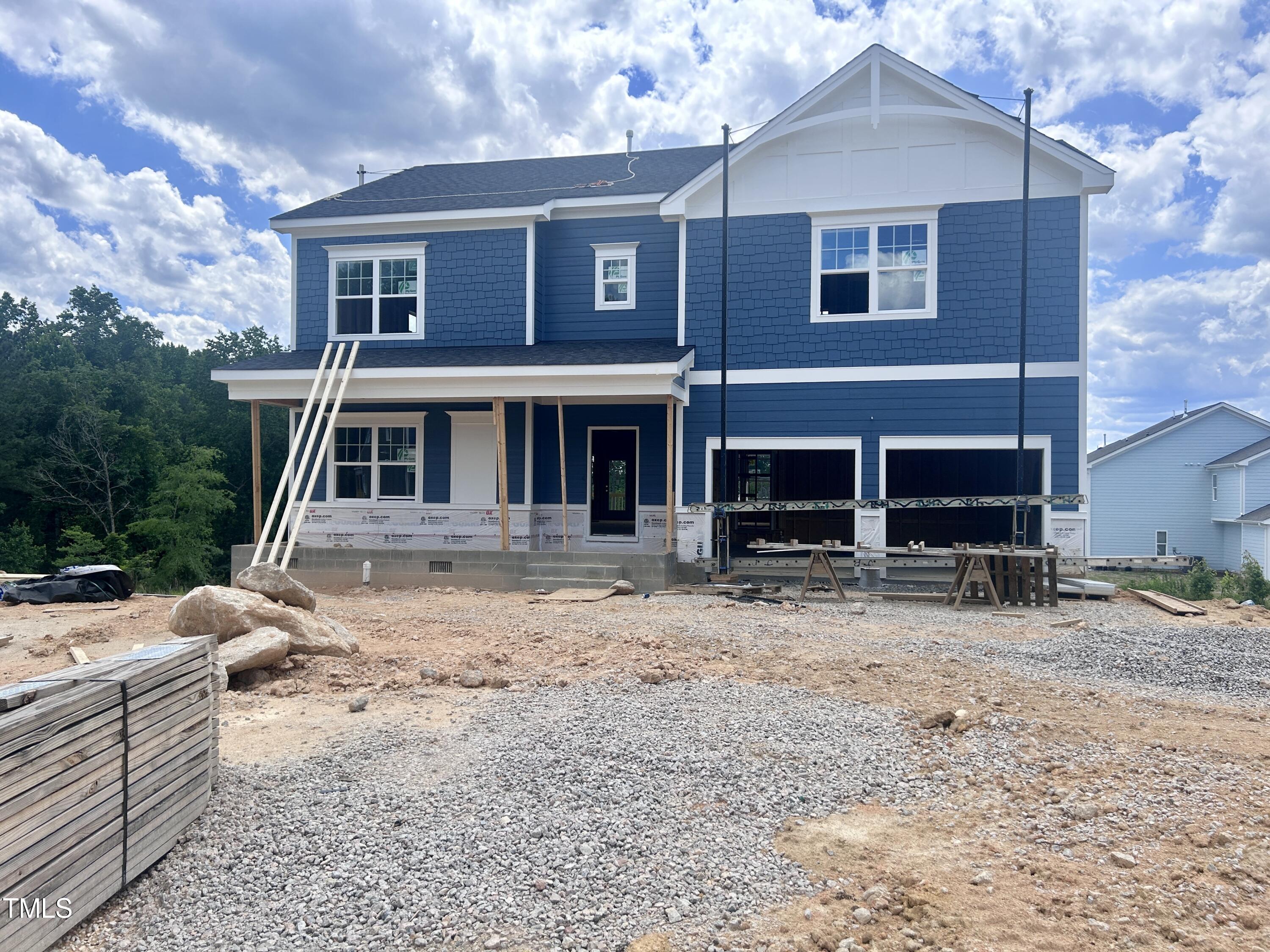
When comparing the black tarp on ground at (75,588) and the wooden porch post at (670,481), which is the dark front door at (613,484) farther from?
the black tarp on ground at (75,588)

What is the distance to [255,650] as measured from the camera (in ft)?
22.2

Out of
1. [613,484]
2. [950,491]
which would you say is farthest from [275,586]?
[950,491]

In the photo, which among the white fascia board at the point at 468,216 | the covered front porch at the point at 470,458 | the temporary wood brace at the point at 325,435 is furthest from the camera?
→ the white fascia board at the point at 468,216

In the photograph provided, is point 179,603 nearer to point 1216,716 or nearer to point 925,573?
point 1216,716

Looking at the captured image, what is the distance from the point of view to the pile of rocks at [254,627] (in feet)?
22.6

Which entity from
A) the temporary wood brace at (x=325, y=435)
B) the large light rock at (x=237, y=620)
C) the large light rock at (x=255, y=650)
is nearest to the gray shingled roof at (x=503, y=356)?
the temporary wood brace at (x=325, y=435)

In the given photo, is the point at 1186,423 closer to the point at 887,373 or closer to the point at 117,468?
the point at 887,373

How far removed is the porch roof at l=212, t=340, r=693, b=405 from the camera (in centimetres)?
1321

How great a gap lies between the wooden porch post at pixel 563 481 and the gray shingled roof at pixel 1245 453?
25.5 m

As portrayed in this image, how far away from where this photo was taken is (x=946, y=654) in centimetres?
805

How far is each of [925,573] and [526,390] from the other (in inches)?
293

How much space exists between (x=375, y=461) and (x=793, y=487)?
8.53 meters

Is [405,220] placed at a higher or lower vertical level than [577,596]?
higher

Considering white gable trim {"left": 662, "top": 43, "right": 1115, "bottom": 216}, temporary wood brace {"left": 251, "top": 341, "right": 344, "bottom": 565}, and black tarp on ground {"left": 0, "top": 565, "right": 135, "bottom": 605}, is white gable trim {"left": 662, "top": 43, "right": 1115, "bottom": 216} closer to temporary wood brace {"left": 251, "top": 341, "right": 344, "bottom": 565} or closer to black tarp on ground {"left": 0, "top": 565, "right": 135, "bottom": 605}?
temporary wood brace {"left": 251, "top": 341, "right": 344, "bottom": 565}
